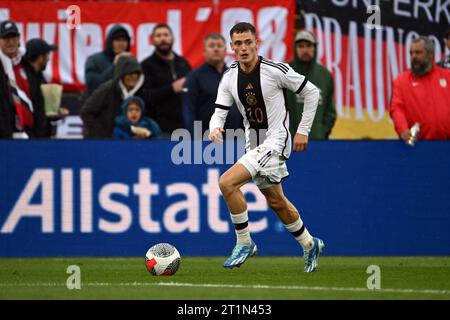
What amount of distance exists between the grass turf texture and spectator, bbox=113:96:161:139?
195 centimetres

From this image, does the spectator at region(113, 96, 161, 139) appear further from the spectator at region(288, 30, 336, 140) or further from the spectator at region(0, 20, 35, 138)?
the spectator at region(288, 30, 336, 140)

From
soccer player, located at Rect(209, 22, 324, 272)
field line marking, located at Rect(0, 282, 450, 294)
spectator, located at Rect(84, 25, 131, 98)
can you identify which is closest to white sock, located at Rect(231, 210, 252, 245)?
soccer player, located at Rect(209, 22, 324, 272)

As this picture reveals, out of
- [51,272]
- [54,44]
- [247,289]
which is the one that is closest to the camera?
[247,289]

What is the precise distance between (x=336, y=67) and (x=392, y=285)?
20.6 ft

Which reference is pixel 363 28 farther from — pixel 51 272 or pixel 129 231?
pixel 51 272

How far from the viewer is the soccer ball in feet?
36.0

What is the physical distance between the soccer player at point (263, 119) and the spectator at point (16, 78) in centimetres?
437

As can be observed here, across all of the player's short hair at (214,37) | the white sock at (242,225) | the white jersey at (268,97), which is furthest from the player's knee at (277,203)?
the player's short hair at (214,37)

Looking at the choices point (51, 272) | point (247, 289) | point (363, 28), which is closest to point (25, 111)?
point (51, 272)

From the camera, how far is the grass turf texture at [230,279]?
9484 millimetres

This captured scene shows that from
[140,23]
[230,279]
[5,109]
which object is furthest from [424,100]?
[5,109]

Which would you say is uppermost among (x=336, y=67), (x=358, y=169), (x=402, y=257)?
(x=336, y=67)

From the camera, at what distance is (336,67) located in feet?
52.7
